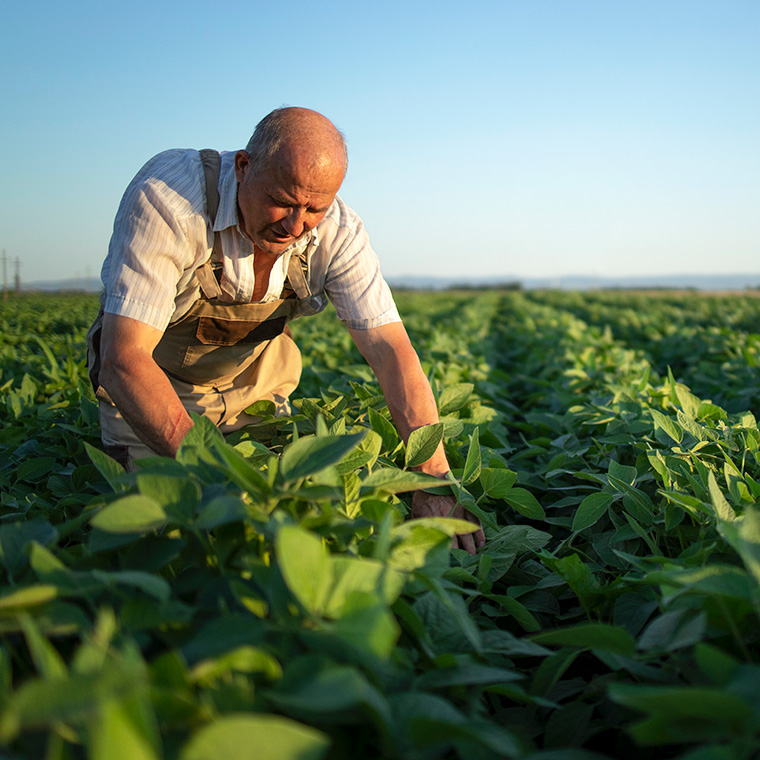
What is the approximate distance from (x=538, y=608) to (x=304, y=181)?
1.41m

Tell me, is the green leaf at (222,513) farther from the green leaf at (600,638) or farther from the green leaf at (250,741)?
the green leaf at (600,638)

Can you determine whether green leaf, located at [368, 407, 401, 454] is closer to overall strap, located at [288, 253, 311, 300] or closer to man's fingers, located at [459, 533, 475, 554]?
man's fingers, located at [459, 533, 475, 554]

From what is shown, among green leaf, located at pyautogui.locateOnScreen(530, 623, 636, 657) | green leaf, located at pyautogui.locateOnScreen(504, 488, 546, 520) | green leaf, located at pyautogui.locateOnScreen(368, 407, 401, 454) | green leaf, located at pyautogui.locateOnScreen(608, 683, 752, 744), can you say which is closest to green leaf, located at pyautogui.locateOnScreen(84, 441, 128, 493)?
green leaf, located at pyautogui.locateOnScreen(368, 407, 401, 454)

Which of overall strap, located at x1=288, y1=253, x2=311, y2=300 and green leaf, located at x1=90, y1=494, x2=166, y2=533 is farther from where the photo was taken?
overall strap, located at x1=288, y1=253, x2=311, y2=300

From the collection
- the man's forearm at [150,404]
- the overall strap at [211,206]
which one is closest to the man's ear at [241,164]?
the overall strap at [211,206]

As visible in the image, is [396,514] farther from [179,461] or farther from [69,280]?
[69,280]

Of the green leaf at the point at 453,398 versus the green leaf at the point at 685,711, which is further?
the green leaf at the point at 453,398

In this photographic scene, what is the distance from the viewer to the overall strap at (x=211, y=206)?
2250 millimetres

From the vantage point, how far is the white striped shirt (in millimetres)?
2029

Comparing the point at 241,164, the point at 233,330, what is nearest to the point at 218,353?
the point at 233,330

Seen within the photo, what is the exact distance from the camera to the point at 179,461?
1206 mm

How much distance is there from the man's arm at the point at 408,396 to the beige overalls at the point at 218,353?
49cm

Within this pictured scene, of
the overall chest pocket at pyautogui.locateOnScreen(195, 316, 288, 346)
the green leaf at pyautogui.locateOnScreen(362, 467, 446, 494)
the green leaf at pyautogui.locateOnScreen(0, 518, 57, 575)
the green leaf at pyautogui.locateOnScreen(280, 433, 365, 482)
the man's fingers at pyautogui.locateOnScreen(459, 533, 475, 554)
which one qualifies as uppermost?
the overall chest pocket at pyautogui.locateOnScreen(195, 316, 288, 346)

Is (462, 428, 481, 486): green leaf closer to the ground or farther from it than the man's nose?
A: closer to the ground
